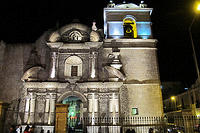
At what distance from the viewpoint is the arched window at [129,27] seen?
812 inches

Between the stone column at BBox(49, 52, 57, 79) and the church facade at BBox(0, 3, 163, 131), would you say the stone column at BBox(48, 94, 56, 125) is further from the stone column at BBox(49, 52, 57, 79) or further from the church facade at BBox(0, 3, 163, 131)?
the stone column at BBox(49, 52, 57, 79)

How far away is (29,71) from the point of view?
58.7 ft

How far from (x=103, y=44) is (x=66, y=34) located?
403 centimetres

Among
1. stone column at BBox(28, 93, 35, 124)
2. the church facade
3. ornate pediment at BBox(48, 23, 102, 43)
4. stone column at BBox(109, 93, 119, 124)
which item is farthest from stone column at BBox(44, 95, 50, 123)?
ornate pediment at BBox(48, 23, 102, 43)

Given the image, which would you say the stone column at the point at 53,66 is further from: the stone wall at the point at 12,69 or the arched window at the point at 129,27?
the arched window at the point at 129,27

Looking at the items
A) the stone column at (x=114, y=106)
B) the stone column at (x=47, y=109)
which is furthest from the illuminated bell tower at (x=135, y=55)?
the stone column at (x=47, y=109)

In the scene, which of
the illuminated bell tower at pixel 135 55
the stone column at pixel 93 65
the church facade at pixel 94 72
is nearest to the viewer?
the church facade at pixel 94 72

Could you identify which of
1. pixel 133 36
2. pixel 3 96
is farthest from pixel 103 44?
pixel 3 96

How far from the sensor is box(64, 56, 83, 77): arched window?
61.2 feet

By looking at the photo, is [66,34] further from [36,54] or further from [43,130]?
[43,130]

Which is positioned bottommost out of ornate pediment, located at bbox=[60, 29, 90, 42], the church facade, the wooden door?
the wooden door

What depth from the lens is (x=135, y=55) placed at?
64.2ft

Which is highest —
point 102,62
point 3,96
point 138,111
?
point 102,62

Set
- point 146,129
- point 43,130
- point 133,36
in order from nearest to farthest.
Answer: point 43,130
point 146,129
point 133,36
